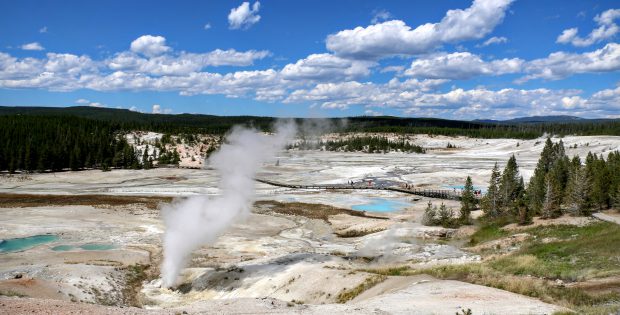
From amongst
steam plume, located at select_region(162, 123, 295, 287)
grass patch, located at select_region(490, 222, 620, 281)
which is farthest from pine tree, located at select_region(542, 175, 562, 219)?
steam plume, located at select_region(162, 123, 295, 287)

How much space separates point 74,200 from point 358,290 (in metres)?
50.7

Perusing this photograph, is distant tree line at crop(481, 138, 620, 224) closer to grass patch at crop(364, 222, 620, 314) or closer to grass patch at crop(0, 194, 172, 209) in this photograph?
grass patch at crop(364, 222, 620, 314)

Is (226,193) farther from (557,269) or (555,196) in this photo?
(555,196)

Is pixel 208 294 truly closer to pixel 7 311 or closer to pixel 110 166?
pixel 7 311

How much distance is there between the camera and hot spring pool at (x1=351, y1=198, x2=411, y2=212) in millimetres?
60706

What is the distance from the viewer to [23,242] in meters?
Answer: 38.7

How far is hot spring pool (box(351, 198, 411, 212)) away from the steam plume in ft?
87.0

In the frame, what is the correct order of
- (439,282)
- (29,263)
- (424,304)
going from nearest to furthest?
(424,304)
(439,282)
(29,263)

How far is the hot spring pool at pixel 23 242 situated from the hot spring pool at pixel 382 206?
3410cm

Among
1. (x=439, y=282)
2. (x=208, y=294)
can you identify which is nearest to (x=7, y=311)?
(x=208, y=294)

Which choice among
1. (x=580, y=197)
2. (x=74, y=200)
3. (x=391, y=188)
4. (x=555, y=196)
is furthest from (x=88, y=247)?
(x=391, y=188)

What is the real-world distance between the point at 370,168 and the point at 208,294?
8179 centimetres

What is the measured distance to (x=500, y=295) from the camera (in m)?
18.1

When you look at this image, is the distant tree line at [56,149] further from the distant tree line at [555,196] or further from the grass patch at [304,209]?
the distant tree line at [555,196]
